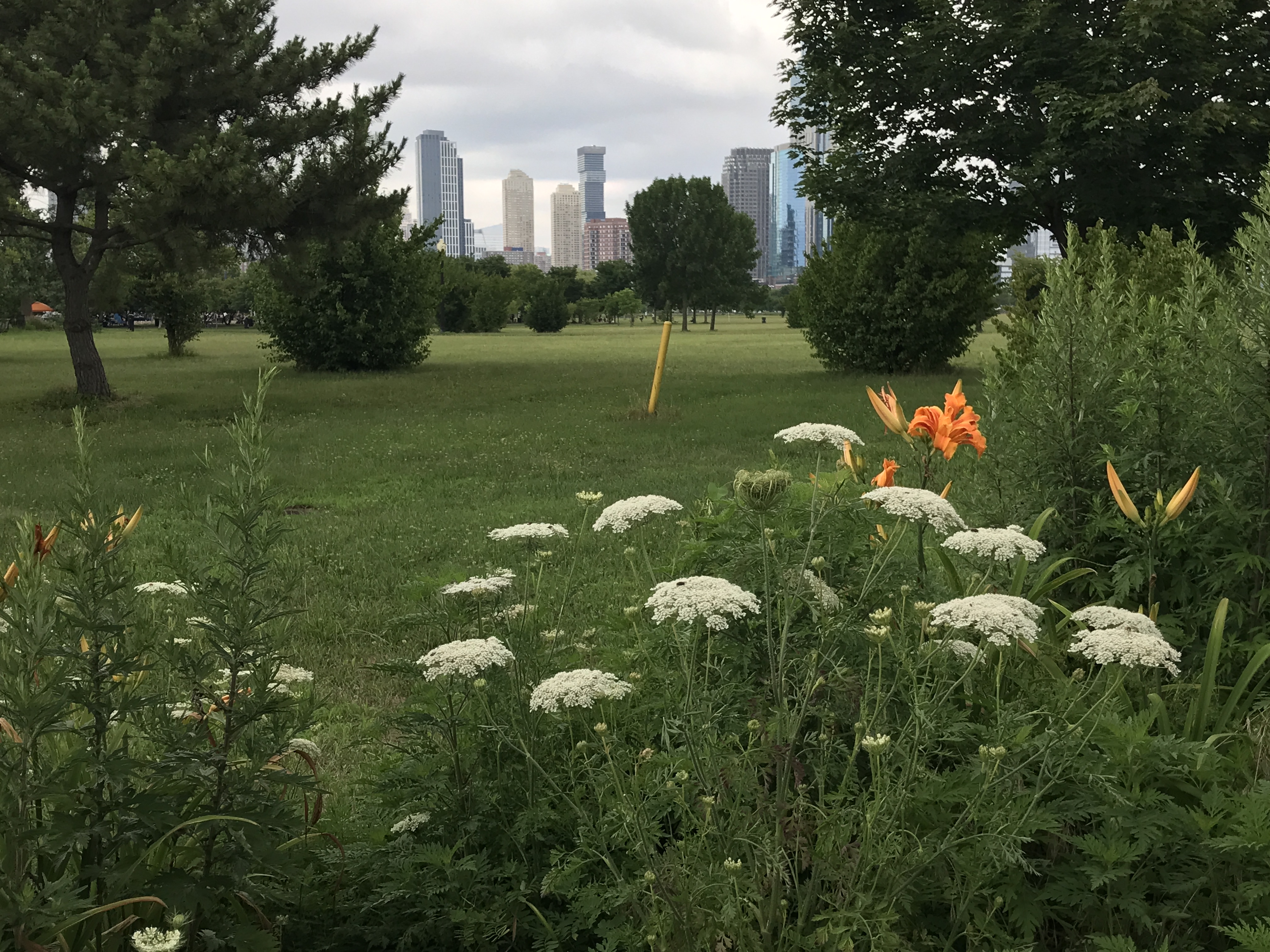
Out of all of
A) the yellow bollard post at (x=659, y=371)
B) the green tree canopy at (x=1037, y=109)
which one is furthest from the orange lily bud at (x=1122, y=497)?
the green tree canopy at (x=1037, y=109)

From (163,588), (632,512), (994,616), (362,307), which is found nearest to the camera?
(994,616)

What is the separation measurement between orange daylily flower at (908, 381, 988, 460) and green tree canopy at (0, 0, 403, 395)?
12.5m

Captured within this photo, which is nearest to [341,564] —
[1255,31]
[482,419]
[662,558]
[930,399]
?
[662,558]

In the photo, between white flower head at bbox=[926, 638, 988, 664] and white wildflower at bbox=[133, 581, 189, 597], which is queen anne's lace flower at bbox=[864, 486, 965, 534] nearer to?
white flower head at bbox=[926, 638, 988, 664]

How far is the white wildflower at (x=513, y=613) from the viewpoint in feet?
9.12

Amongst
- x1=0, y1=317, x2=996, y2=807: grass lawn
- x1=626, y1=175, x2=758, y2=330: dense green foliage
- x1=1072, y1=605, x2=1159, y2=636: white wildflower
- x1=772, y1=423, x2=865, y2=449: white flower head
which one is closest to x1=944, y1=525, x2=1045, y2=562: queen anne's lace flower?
x1=1072, y1=605, x2=1159, y2=636: white wildflower

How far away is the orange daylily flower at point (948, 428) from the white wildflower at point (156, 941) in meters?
2.56

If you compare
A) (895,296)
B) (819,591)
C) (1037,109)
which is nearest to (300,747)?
(819,591)

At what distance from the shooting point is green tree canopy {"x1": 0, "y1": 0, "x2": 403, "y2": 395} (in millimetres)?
13180

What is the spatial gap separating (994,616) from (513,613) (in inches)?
53.0

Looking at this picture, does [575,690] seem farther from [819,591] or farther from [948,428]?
[948,428]

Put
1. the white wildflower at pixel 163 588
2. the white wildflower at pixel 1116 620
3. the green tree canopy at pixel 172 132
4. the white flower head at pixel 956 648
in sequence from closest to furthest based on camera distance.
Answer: the white flower head at pixel 956 648
the white wildflower at pixel 1116 620
the white wildflower at pixel 163 588
the green tree canopy at pixel 172 132

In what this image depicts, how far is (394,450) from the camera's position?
11.7m

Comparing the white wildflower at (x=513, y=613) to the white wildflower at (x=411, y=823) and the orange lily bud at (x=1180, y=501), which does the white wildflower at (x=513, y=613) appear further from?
the orange lily bud at (x=1180, y=501)
